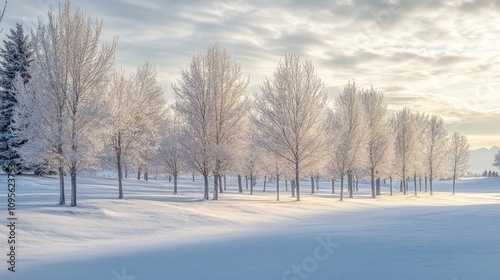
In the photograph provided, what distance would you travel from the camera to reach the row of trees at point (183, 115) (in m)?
18.0

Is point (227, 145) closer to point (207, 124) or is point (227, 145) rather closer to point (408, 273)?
point (207, 124)

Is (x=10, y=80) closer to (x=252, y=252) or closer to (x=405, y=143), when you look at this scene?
(x=252, y=252)

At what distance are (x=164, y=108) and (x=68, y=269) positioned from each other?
3499 cm

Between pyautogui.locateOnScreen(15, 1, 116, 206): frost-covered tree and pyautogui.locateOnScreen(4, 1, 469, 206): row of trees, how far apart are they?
0.05 m

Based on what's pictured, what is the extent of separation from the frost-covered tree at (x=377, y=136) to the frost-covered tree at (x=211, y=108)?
19240 millimetres

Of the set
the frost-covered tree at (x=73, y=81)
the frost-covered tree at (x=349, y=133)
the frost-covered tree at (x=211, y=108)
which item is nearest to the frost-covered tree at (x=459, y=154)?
the frost-covered tree at (x=349, y=133)

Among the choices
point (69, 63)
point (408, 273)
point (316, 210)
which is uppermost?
point (69, 63)

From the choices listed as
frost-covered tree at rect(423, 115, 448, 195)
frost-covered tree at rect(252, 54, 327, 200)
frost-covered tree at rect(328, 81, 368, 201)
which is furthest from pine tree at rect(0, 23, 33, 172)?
frost-covered tree at rect(423, 115, 448, 195)

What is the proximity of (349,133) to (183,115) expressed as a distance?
1534 cm

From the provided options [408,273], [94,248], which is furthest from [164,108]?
[408,273]

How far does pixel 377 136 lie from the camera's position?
3875 centimetres

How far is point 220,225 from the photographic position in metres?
17.5

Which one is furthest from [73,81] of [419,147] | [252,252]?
[419,147]

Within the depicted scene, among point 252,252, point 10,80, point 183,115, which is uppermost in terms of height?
point 10,80
